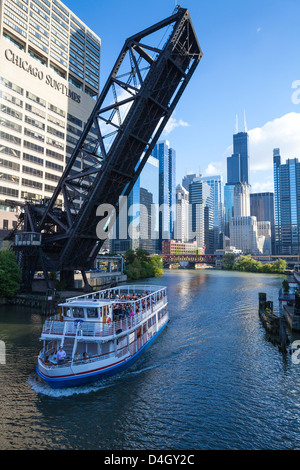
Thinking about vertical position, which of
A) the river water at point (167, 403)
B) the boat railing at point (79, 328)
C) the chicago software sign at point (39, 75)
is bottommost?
the river water at point (167, 403)

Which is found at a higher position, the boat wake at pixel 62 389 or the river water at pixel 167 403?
the boat wake at pixel 62 389

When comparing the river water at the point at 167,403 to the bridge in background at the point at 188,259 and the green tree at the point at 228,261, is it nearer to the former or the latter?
the green tree at the point at 228,261

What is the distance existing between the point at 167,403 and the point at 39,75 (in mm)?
79474

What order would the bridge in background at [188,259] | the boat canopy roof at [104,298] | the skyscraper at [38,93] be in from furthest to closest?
the bridge in background at [188,259], the skyscraper at [38,93], the boat canopy roof at [104,298]

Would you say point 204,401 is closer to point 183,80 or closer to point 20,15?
point 183,80

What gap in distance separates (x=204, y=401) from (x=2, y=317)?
84.2 ft

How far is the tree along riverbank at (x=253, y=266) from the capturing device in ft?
408

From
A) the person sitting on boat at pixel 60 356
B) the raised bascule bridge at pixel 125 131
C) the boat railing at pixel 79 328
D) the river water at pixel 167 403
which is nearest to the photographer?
the river water at pixel 167 403

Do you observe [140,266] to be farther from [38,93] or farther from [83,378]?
[83,378]

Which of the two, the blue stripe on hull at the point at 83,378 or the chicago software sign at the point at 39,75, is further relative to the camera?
the chicago software sign at the point at 39,75

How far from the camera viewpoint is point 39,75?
245 ft

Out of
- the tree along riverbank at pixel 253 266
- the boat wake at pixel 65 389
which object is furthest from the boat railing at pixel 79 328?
the tree along riverbank at pixel 253 266

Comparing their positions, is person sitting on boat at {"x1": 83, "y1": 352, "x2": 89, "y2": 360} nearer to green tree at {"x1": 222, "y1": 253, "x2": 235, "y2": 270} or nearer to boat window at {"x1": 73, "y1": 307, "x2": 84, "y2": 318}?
boat window at {"x1": 73, "y1": 307, "x2": 84, "y2": 318}

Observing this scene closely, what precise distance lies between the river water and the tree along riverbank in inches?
4164
